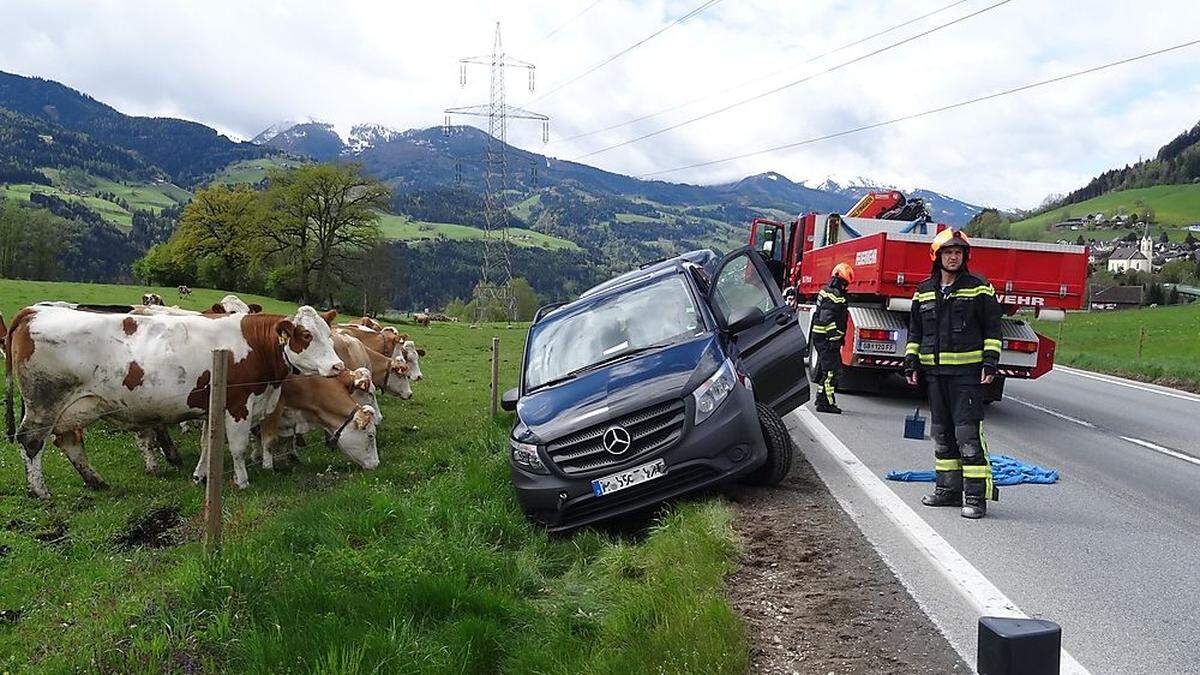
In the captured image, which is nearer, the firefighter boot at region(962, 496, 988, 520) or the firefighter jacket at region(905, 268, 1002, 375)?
the firefighter boot at region(962, 496, 988, 520)

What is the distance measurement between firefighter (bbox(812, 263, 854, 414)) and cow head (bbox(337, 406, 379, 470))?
5.98m

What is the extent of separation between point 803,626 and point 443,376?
58.9 feet

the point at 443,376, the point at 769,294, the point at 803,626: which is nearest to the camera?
the point at 803,626

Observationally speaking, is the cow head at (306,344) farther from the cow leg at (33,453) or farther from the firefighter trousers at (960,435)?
the firefighter trousers at (960,435)

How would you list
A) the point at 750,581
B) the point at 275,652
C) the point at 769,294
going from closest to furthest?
1. the point at 275,652
2. the point at 750,581
3. the point at 769,294

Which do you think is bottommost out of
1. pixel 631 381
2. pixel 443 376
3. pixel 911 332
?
pixel 443 376

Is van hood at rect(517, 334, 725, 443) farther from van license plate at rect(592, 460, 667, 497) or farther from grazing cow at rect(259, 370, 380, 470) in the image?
grazing cow at rect(259, 370, 380, 470)

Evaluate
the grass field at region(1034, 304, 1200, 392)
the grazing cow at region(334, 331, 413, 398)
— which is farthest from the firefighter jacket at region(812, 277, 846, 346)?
the grass field at region(1034, 304, 1200, 392)

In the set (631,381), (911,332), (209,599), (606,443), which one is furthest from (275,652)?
(911,332)

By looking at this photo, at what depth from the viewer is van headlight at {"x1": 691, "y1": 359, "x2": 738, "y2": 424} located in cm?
633

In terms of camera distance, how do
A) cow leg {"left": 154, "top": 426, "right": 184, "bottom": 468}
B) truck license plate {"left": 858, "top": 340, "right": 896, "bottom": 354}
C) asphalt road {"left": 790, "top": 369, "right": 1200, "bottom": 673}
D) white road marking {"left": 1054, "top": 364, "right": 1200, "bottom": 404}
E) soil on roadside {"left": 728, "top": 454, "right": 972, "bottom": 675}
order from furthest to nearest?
white road marking {"left": 1054, "top": 364, "right": 1200, "bottom": 404}
truck license plate {"left": 858, "top": 340, "right": 896, "bottom": 354}
cow leg {"left": 154, "top": 426, "right": 184, "bottom": 468}
asphalt road {"left": 790, "top": 369, "right": 1200, "bottom": 673}
soil on roadside {"left": 728, "top": 454, "right": 972, "bottom": 675}

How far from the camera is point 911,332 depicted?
6.89 meters

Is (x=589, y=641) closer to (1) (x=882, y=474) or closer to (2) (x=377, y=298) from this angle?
(1) (x=882, y=474)

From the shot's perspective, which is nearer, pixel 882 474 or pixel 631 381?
pixel 631 381
